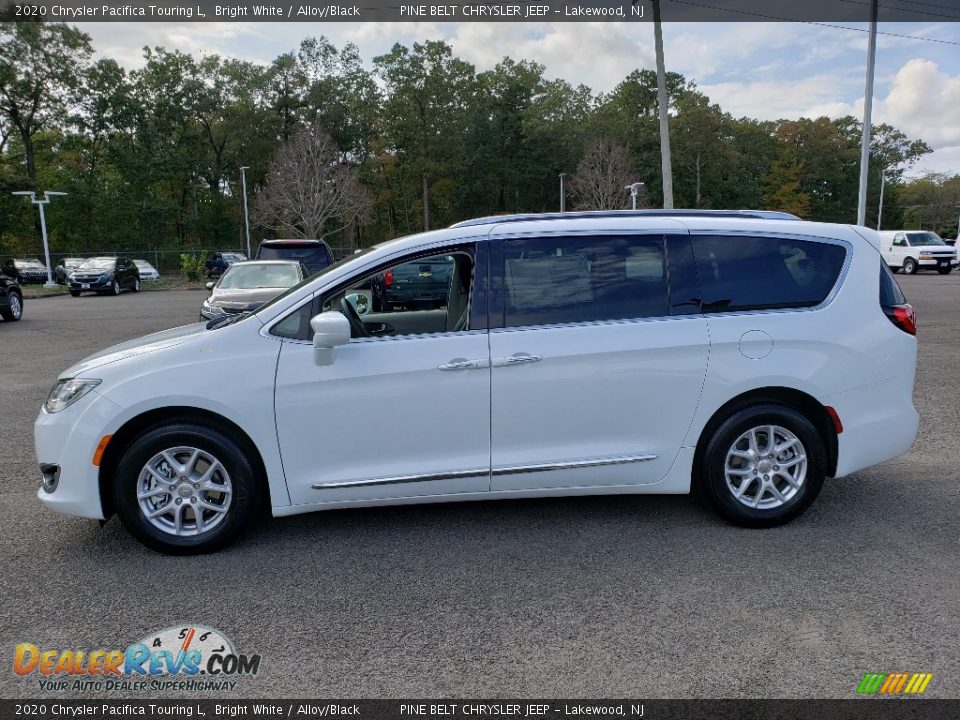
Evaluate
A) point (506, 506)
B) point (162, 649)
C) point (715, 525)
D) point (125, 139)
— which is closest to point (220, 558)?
point (162, 649)

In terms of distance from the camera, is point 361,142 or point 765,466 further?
point 361,142

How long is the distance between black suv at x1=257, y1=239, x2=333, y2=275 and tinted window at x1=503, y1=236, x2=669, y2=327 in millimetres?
11115

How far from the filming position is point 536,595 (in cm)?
346

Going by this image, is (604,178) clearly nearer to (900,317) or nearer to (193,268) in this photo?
(193,268)

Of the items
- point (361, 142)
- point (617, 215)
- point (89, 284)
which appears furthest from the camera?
point (361, 142)

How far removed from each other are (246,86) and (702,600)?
2645 inches

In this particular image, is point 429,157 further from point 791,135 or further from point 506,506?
point 506,506

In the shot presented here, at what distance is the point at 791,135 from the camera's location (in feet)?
247

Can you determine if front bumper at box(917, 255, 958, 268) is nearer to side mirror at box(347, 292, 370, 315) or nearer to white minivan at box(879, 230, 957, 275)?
white minivan at box(879, 230, 957, 275)

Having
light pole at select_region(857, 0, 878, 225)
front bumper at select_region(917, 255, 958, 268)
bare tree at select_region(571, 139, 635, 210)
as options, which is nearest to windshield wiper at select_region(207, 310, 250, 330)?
light pole at select_region(857, 0, 878, 225)

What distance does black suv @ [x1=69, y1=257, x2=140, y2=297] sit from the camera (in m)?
30.0

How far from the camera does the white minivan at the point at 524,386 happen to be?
152 inches

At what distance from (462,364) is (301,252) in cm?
1178

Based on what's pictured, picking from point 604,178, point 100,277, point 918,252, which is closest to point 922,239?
point 918,252
